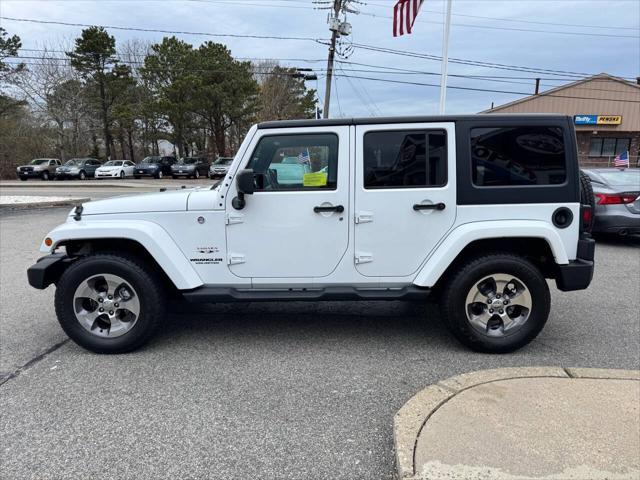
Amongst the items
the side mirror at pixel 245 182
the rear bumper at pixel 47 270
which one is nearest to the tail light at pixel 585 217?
the side mirror at pixel 245 182

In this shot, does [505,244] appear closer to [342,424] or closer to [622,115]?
[342,424]

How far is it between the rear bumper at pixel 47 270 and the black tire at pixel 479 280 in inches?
128

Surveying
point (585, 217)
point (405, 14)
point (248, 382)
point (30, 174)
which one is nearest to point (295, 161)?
point (248, 382)

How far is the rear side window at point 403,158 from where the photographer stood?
366 cm

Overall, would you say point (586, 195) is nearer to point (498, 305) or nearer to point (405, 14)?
point (498, 305)

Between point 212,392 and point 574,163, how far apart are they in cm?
326

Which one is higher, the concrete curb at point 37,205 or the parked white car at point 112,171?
the parked white car at point 112,171

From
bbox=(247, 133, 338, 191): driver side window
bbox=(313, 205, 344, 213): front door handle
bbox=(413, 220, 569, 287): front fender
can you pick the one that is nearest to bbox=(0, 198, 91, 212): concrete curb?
bbox=(247, 133, 338, 191): driver side window

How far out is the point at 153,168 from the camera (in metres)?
34.1

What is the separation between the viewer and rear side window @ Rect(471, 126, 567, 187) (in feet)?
11.9

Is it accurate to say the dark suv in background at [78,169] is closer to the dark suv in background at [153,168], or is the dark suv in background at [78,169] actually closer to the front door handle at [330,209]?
the dark suv in background at [153,168]

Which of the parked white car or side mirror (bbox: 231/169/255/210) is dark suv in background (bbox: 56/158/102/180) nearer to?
the parked white car

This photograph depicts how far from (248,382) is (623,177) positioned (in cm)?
824

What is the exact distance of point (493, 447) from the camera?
2.46 m
